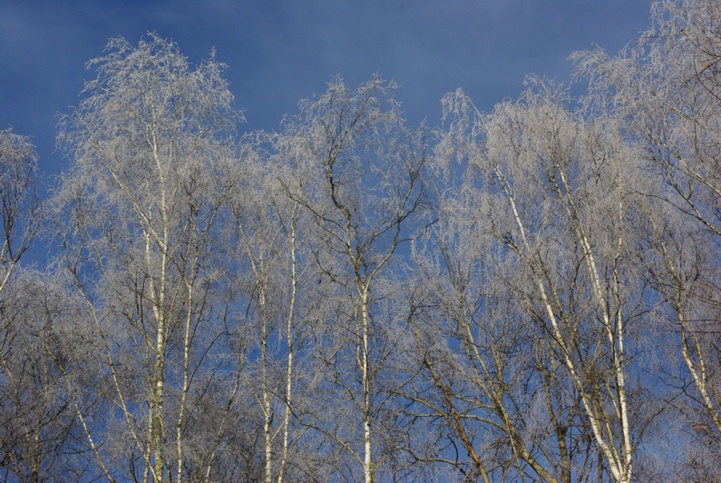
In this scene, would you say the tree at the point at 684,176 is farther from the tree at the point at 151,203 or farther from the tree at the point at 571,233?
the tree at the point at 151,203

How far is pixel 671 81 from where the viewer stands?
1029 cm

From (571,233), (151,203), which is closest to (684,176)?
(571,233)

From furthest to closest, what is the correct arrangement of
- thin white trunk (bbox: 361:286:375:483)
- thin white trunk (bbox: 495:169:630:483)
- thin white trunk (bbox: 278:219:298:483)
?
1. thin white trunk (bbox: 278:219:298:483)
2. thin white trunk (bbox: 495:169:630:483)
3. thin white trunk (bbox: 361:286:375:483)

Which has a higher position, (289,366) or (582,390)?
(289,366)

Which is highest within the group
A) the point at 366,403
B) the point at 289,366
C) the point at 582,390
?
the point at 289,366

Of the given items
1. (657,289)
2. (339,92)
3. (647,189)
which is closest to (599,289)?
(657,289)

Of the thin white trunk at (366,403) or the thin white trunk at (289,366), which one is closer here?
the thin white trunk at (366,403)

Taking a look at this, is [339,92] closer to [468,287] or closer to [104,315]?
[468,287]

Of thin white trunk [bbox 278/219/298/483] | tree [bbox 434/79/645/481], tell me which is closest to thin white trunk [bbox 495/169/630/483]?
tree [bbox 434/79/645/481]

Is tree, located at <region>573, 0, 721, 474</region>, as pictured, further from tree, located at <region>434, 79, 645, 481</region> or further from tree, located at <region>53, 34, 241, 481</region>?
tree, located at <region>53, 34, 241, 481</region>

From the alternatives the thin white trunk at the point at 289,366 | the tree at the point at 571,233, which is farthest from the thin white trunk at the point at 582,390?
the thin white trunk at the point at 289,366

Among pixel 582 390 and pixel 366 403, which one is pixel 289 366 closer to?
pixel 366 403

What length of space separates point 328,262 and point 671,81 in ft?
20.3

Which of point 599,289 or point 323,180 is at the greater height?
point 323,180
